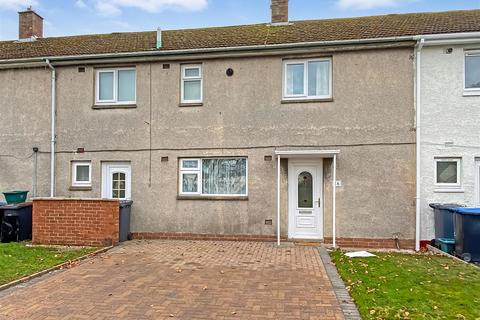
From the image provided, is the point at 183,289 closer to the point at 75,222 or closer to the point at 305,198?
the point at 75,222


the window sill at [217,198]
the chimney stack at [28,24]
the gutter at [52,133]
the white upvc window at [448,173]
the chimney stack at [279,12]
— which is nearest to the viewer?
the white upvc window at [448,173]

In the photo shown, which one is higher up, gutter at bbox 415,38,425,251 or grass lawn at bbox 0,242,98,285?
gutter at bbox 415,38,425,251

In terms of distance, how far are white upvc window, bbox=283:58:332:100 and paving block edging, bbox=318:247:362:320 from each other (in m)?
4.68

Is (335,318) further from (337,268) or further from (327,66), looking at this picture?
(327,66)

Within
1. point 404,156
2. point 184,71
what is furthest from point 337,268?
point 184,71

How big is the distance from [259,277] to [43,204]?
22.0 ft

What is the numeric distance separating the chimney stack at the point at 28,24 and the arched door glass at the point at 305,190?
37.6ft

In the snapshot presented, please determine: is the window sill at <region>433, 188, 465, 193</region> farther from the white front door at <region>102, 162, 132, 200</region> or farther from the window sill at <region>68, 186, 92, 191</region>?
the window sill at <region>68, 186, 92, 191</region>

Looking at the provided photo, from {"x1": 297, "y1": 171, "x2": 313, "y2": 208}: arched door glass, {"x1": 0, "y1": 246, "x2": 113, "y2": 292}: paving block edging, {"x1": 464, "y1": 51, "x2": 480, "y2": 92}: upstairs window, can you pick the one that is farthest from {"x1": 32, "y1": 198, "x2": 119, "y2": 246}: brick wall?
{"x1": 464, "y1": 51, "x2": 480, "y2": 92}: upstairs window

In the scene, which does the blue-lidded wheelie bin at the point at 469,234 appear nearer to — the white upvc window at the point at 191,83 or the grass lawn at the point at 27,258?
the white upvc window at the point at 191,83

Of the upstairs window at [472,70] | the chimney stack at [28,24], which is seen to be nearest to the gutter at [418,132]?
the upstairs window at [472,70]

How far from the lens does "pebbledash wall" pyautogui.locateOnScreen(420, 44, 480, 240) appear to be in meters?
10.6

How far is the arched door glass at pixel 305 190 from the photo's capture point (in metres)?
11.4

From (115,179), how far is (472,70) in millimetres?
10515
